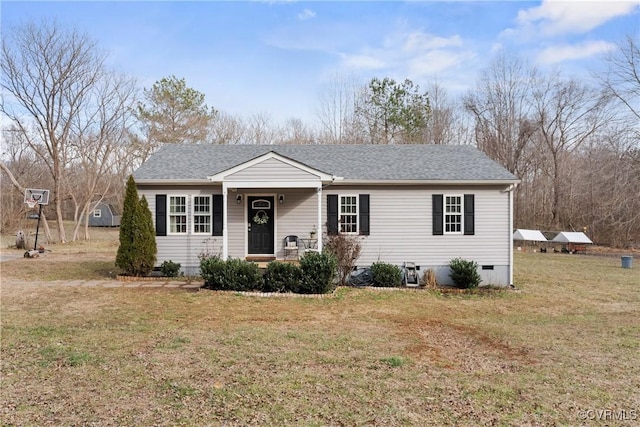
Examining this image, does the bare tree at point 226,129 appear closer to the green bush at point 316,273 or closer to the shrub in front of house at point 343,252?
the shrub in front of house at point 343,252

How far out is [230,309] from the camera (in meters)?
8.59

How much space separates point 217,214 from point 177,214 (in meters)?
1.19

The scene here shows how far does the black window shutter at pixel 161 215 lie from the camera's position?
12.2 meters

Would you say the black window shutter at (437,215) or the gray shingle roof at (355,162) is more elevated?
the gray shingle roof at (355,162)

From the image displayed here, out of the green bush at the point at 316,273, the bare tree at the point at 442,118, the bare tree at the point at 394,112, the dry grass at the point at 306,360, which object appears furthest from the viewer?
the bare tree at the point at 442,118

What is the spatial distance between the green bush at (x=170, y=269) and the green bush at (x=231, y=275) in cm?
215

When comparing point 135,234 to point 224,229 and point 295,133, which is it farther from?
point 295,133

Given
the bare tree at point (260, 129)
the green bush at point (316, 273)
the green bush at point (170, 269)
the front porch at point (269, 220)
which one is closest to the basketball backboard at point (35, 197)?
the green bush at point (170, 269)

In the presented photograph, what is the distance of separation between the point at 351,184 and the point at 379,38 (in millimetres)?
8913

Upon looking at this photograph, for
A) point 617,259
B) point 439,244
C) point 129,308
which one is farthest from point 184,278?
point 617,259

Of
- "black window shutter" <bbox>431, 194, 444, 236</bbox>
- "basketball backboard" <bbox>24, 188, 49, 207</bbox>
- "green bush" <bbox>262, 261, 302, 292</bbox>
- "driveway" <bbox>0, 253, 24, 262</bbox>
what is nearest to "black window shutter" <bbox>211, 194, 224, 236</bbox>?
"green bush" <bbox>262, 261, 302, 292</bbox>

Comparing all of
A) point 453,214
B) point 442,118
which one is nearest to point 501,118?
point 442,118

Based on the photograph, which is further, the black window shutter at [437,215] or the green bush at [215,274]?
the black window shutter at [437,215]

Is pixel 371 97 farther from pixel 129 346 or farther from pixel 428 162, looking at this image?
pixel 129 346
